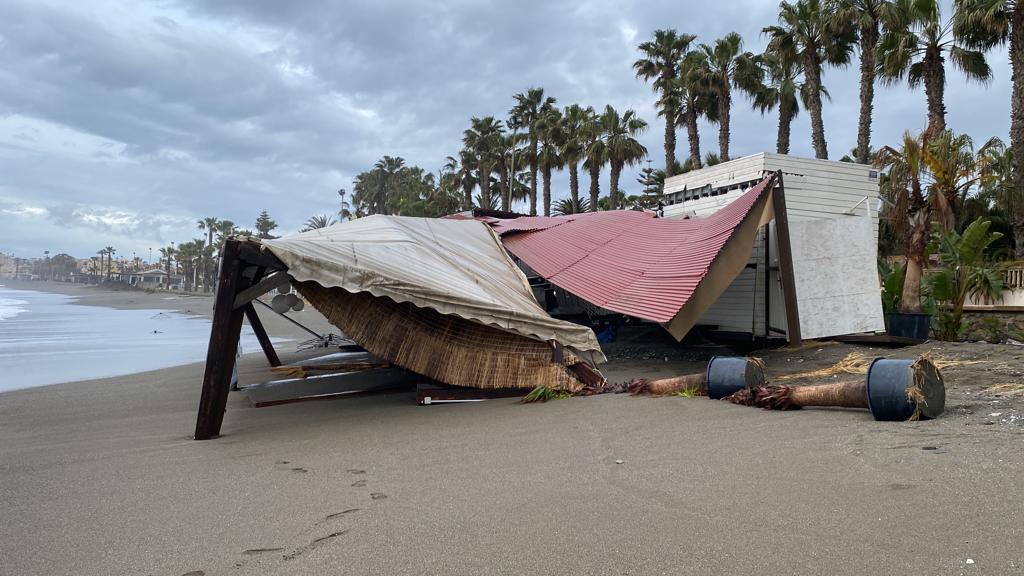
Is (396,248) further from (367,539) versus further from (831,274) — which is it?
(831,274)

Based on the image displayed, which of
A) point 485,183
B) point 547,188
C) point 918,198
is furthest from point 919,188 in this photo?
point 485,183

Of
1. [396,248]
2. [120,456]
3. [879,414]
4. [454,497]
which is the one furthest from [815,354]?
[120,456]

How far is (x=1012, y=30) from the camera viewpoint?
19719 millimetres

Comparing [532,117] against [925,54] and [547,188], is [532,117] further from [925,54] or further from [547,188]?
[925,54]

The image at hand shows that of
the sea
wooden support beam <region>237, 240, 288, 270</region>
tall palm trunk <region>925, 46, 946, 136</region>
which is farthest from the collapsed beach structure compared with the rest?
tall palm trunk <region>925, 46, 946, 136</region>

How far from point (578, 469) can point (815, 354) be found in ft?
22.2

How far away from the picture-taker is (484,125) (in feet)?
148

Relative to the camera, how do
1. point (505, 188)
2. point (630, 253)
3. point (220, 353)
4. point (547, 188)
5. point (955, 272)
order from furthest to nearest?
point (505, 188), point (547, 188), point (955, 272), point (630, 253), point (220, 353)

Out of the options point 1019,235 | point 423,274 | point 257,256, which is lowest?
point 423,274

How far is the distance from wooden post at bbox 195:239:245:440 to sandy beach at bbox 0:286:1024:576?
0.22 m

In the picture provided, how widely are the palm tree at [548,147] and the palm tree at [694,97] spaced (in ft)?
26.6

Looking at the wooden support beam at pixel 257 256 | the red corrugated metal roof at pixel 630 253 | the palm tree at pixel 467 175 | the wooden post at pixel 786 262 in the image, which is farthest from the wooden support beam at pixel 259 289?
the palm tree at pixel 467 175

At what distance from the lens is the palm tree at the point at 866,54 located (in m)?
24.7

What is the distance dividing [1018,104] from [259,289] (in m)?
23.4
